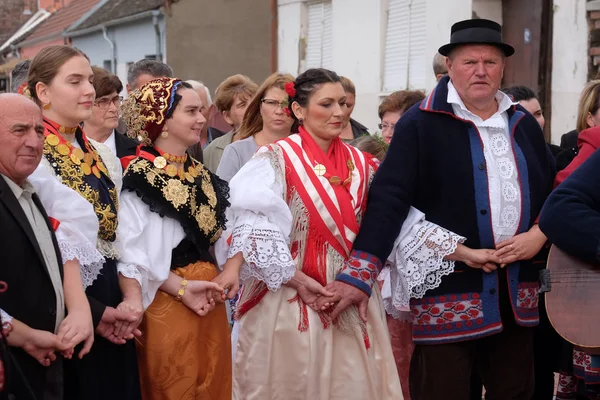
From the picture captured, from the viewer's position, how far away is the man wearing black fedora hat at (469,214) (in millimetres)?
4664

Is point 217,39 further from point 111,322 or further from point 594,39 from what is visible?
point 111,322

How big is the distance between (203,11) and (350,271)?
1624cm

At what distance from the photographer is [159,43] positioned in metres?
23.5

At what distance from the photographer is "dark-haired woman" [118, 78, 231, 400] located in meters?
4.59

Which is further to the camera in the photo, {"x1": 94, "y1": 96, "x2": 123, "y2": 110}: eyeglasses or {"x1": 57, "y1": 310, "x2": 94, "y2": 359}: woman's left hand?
{"x1": 94, "y1": 96, "x2": 123, "y2": 110}: eyeglasses

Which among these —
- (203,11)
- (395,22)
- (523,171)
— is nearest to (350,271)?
(523,171)

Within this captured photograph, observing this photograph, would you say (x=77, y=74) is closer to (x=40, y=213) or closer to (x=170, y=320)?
(x=40, y=213)

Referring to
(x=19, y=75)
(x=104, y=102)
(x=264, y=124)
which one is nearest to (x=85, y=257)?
(x=19, y=75)

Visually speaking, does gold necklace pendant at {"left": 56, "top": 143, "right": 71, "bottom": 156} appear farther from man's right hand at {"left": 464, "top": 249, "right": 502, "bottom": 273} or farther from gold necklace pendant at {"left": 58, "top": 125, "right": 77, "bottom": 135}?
man's right hand at {"left": 464, "top": 249, "right": 502, "bottom": 273}

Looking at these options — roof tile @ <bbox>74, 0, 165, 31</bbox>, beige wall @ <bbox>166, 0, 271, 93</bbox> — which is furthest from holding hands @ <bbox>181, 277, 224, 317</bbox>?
roof tile @ <bbox>74, 0, 165, 31</bbox>

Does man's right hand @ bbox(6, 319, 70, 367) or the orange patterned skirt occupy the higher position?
man's right hand @ bbox(6, 319, 70, 367)

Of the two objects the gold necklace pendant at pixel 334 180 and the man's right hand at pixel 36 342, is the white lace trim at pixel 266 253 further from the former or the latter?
the man's right hand at pixel 36 342

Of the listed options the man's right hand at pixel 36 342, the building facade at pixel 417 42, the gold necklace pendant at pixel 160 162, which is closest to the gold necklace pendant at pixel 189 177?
the gold necklace pendant at pixel 160 162

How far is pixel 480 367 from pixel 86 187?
2.16 m
